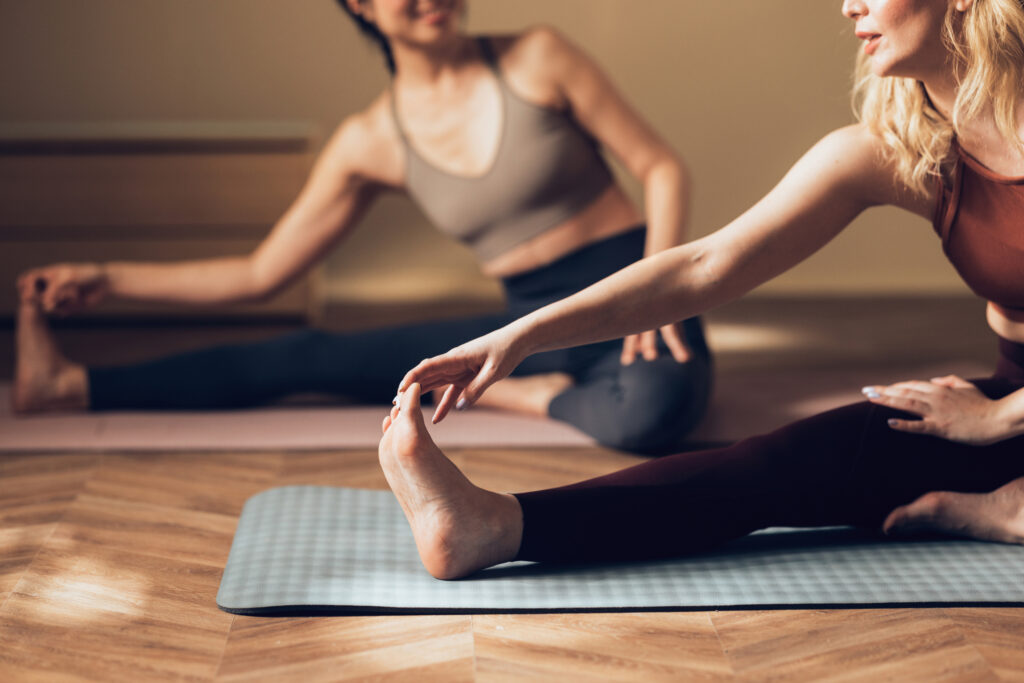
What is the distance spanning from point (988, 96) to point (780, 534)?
613 millimetres

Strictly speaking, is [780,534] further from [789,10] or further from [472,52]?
[789,10]

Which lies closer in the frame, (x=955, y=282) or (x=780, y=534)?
(x=780, y=534)

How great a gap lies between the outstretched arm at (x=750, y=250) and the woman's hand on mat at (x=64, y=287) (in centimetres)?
121

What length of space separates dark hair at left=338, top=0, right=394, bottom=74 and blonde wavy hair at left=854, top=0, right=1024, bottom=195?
39.6 inches

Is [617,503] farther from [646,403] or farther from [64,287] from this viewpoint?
[64,287]

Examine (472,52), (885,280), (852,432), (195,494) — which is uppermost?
(472,52)

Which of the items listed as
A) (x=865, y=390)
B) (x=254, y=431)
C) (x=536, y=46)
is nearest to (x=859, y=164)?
(x=865, y=390)

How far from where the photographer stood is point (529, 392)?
2.22 meters

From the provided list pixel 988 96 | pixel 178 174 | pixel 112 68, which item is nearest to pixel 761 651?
pixel 988 96

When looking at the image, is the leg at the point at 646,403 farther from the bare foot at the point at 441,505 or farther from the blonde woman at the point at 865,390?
the bare foot at the point at 441,505

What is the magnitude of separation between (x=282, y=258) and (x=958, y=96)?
4.56 feet

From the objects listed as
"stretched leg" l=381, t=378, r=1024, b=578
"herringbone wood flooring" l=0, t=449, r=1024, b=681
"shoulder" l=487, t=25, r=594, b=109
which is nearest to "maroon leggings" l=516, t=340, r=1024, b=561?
"stretched leg" l=381, t=378, r=1024, b=578

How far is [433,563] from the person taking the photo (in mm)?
1322

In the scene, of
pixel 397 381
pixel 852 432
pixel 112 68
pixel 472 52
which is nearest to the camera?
pixel 852 432
